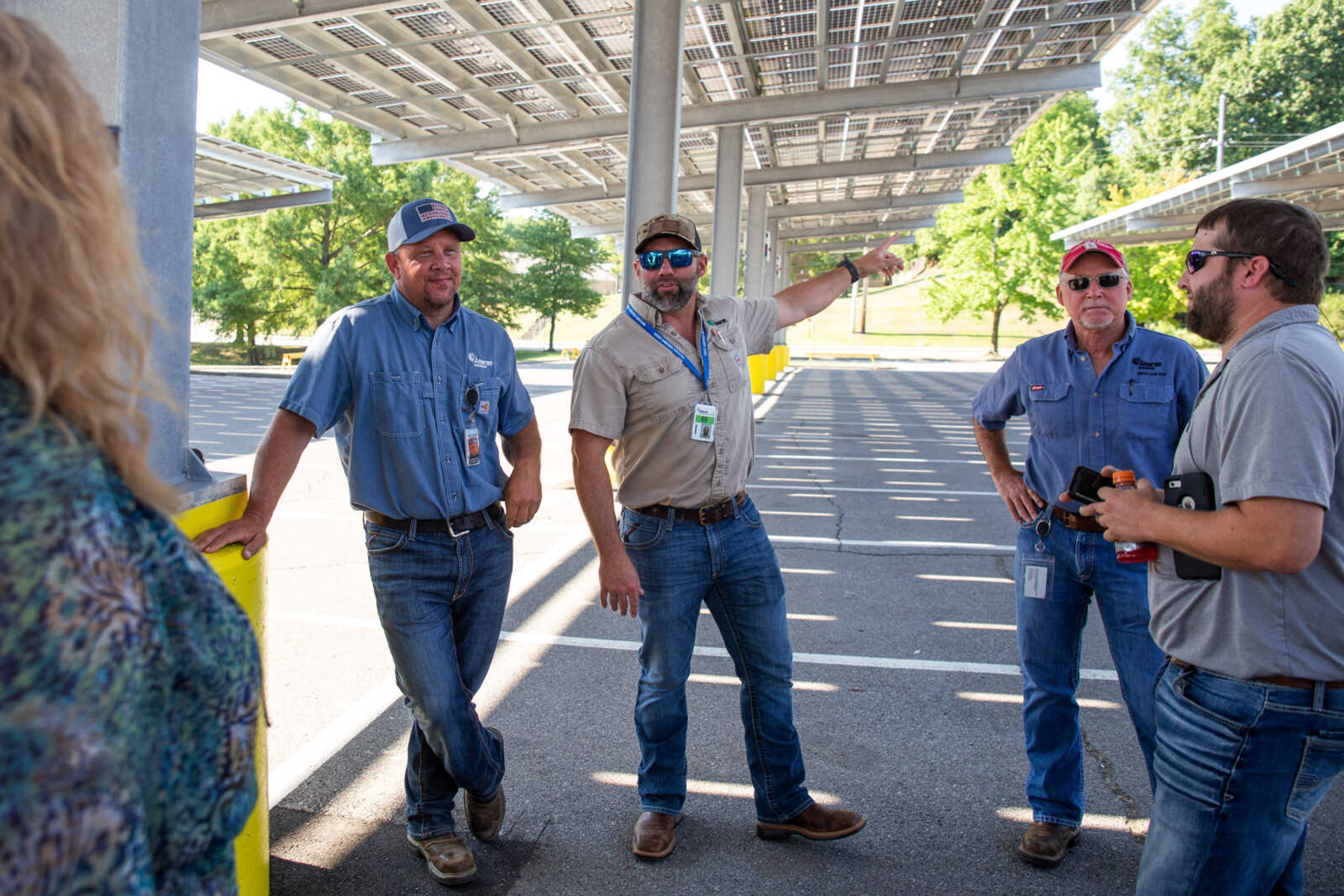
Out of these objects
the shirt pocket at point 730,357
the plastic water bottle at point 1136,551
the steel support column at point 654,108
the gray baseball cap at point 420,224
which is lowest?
the plastic water bottle at point 1136,551

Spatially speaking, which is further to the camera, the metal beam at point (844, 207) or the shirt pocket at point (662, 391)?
the metal beam at point (844, 207)

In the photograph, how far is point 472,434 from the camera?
344 centimetres

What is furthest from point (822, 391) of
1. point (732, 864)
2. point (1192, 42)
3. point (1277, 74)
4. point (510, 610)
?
point (1192, 42)

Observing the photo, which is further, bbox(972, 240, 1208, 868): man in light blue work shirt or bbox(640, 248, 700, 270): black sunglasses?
bbox(640, 248, 700, 270): black sunglasses

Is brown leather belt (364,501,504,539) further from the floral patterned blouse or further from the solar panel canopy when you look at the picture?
the solar panel canopy

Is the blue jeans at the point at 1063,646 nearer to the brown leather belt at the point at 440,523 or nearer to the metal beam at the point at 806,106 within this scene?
the brown leather belt at the point at 440,523

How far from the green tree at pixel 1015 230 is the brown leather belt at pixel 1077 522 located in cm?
4394

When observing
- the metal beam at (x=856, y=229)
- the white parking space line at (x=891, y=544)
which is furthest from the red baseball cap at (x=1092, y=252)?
the metal beam at (x=856, y=229)

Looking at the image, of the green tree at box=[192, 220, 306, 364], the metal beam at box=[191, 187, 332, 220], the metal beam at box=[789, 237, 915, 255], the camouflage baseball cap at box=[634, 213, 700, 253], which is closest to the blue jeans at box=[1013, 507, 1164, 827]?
the camouflage baseball cap at box=[634, 213, 700, 253]

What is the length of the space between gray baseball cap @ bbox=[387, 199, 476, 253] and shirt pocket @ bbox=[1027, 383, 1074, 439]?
2.06 m

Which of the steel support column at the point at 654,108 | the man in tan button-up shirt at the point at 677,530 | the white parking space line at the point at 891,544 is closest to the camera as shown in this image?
the man in tan button-up shirt at the point at 677,530

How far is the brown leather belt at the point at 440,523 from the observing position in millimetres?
3289

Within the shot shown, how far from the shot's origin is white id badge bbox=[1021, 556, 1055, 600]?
3502 mm

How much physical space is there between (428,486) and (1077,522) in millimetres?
2190
